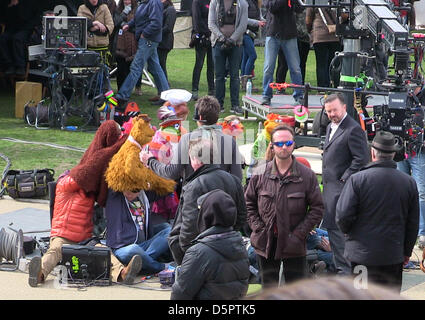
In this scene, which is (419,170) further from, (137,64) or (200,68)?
(200,68)

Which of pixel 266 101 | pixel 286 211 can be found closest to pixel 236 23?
pixel 266 101

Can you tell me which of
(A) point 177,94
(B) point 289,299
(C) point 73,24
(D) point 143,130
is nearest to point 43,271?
(D) point 143,130

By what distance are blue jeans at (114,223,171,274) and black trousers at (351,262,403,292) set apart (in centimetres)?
192

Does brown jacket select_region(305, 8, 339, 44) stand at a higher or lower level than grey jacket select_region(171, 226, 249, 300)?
higher

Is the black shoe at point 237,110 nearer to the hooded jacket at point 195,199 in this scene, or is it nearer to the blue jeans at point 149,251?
the blue jeans at point 149,251

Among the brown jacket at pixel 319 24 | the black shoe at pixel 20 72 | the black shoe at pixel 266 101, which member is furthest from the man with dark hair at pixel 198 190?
the black shoe at pixel 20 72

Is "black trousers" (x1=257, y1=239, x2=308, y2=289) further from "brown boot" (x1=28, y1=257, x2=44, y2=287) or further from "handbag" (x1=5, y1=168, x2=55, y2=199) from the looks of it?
"handbag" (x1=5, y1=168, x2=55, y2=199)

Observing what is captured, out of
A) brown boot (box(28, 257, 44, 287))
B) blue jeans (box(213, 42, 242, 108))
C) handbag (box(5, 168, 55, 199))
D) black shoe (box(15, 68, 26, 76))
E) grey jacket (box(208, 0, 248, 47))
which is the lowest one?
brown boot (box(28, 257, 44, 287))

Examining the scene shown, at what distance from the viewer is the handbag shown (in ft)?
33.2

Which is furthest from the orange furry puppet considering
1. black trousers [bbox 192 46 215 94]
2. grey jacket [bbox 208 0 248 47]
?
black trousers [bbox 192 46 215 94]

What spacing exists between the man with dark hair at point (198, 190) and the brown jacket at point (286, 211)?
0.36m

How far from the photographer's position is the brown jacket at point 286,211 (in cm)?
688

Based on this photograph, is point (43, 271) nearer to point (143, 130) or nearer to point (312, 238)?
point (143, 130)
